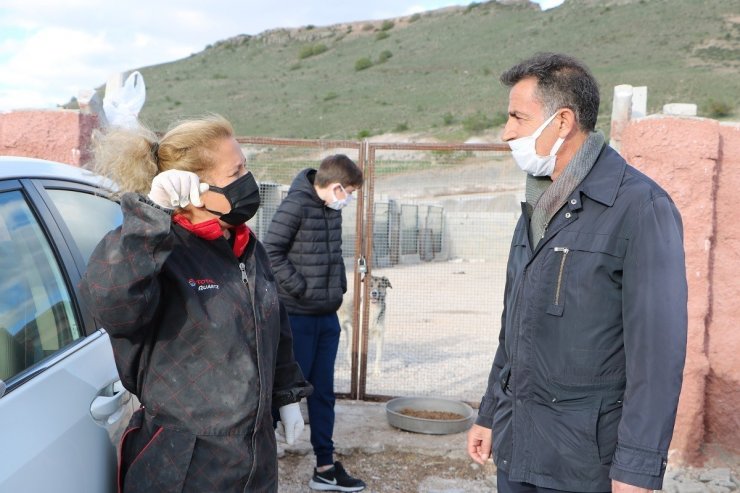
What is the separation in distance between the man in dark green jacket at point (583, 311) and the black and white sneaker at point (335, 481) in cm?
243

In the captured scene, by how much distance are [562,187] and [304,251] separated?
2.54 meters

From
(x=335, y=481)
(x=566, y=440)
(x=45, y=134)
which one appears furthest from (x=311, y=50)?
(x=566, y=440)

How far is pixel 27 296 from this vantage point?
2064 millimetres

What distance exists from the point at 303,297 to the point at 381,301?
3.16 metres

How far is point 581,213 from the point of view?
2.17 m

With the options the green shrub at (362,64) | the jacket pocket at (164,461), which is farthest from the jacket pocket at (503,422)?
the green shrub at (362,64)

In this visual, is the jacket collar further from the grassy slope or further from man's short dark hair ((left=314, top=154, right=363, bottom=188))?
the grassy slope

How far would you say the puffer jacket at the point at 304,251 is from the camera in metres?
4.48

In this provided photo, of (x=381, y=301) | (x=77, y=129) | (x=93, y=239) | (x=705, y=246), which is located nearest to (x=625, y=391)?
(x=93, y=239)

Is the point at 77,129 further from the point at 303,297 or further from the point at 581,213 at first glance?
the point at 581,213

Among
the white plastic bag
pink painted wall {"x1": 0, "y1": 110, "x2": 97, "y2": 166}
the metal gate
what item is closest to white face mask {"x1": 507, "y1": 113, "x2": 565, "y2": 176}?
the metal gate

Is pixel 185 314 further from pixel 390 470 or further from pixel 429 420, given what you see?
pixel 429 420

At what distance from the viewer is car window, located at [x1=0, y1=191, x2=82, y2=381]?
6.29ft

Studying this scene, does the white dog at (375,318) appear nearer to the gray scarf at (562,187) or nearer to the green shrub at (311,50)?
the gray scarf at (562,187)
